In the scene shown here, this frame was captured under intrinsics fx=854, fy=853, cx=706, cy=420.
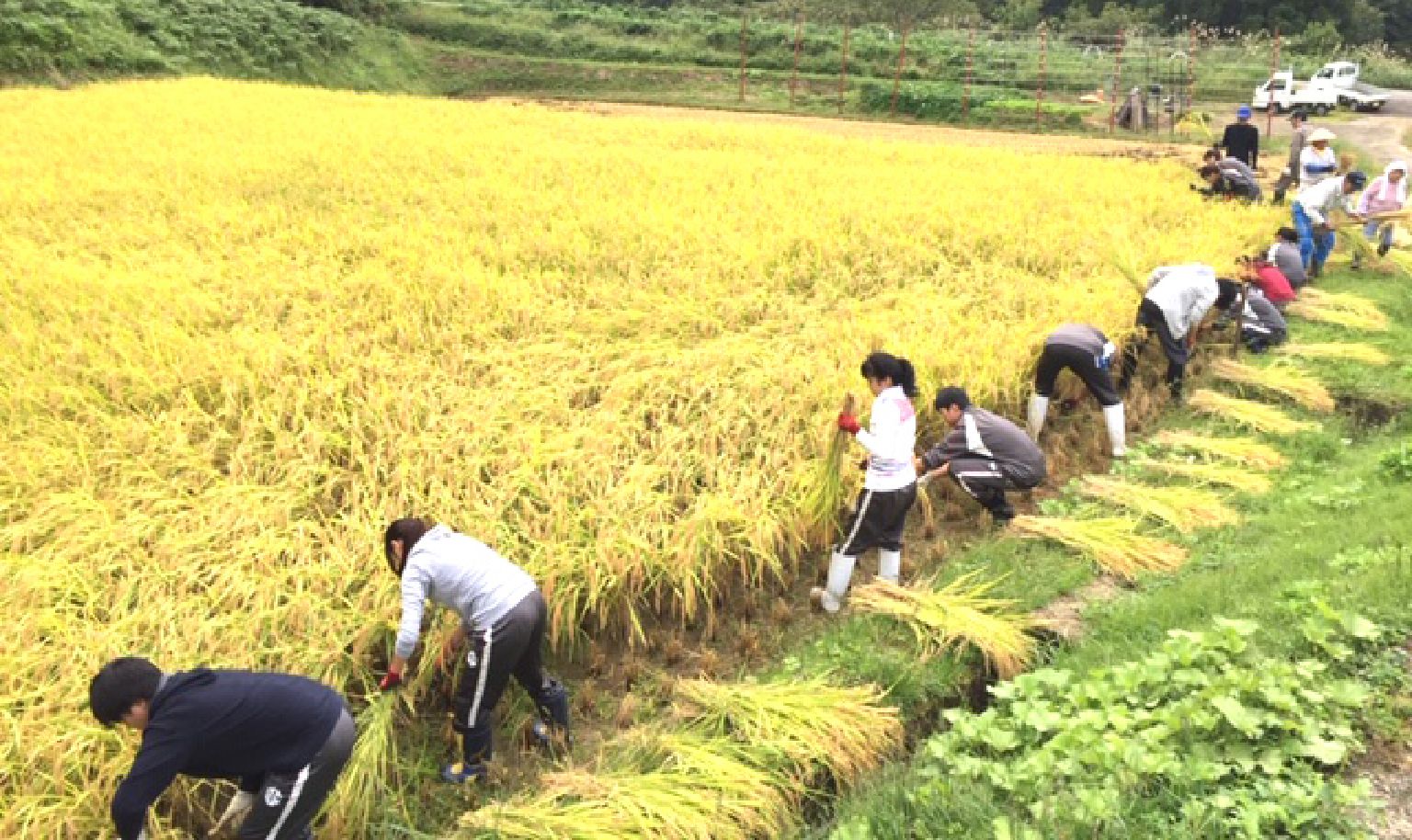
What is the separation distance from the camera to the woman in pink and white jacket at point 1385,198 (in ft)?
29.1

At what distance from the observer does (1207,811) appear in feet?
7.73

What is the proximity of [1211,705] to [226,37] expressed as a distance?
81.0 ft

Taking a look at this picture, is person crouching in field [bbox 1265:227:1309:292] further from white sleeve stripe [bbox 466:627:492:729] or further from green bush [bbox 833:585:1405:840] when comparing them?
white sleeve stripe [bbox 466:627:492:729]

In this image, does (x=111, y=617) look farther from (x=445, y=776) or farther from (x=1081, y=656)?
(x=1081, y=656)

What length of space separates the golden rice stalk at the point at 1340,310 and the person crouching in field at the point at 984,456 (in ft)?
15.3

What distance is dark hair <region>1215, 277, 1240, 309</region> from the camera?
676 centimetres

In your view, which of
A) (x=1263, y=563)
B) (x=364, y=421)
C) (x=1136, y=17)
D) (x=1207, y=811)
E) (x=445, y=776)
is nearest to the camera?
(x=1207, y=811)

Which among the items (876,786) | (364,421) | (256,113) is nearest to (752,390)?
(364,421)

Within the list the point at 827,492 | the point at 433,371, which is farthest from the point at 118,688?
the point at 827,492

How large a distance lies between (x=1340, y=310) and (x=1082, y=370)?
4.23 meters

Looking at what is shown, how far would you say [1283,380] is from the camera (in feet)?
19.7

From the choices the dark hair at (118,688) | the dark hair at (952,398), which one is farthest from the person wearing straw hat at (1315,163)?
→ the dark hair at (118,688)

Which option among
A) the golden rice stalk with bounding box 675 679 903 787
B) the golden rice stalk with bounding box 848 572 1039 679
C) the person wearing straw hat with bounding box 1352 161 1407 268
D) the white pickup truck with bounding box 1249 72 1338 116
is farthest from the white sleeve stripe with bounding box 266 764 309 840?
the white pickup truck with bounding box 1249 72 1338 116

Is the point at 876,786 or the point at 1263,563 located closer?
the point at 876,786
